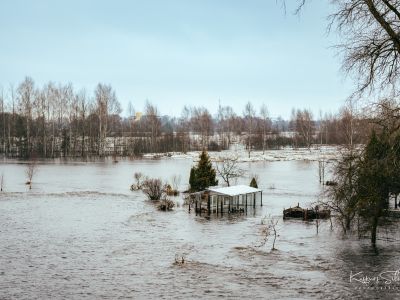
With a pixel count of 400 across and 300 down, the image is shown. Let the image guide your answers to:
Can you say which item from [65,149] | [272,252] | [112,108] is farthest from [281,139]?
[272,252]

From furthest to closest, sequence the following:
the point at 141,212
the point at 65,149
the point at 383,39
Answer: the point at 65,149 < the point at 141,212 < the point at 383,39

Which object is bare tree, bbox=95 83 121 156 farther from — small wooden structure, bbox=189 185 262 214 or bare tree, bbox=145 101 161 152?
small wooden structure, bbox=189 185 262 214

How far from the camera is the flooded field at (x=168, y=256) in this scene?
16203 mm

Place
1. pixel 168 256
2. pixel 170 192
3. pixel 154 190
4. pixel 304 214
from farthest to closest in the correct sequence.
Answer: pixel 170 192, pixel 154 190, pixel 304 214, pixel 168 256

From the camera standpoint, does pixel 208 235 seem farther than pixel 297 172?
No

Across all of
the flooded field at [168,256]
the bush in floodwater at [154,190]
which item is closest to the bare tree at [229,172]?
the bush in floodwater at [154,190]

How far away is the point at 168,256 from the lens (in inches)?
843

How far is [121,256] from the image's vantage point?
21.3 meters

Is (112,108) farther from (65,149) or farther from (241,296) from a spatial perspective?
(241,296)

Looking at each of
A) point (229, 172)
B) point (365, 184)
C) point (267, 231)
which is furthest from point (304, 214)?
point (229, 172)

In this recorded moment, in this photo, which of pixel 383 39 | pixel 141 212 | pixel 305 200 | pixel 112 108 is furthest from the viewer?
pixel 112 108

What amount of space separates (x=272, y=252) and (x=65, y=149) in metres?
91.5

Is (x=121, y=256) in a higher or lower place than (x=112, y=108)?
lower

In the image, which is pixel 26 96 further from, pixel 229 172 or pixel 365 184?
pixel 365 184
